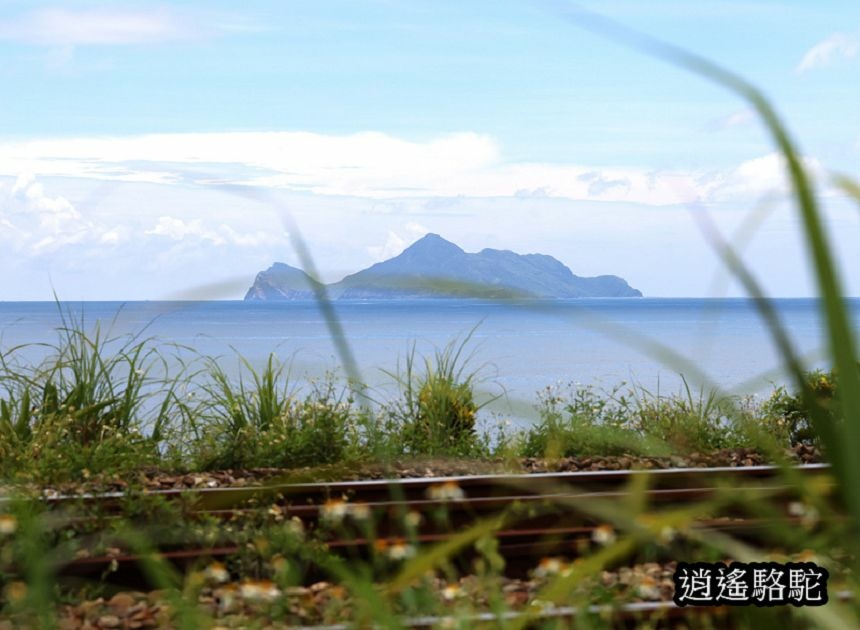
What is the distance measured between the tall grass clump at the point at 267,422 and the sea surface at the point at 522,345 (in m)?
0.33

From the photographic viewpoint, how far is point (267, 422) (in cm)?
653

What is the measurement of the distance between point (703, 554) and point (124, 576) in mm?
2238

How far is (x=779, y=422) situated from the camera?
763 cm

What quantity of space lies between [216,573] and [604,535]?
1.46m

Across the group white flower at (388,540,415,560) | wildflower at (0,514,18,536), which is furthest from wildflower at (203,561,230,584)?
wildflower at (0,514,18,536)

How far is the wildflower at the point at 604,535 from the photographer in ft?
12.3

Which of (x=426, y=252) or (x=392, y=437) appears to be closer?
(x=426, y=252)

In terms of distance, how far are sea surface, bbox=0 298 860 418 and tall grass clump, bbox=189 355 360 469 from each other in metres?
0.33

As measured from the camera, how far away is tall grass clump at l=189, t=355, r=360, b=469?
593cm

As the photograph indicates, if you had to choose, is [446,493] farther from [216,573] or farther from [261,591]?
[261,591]

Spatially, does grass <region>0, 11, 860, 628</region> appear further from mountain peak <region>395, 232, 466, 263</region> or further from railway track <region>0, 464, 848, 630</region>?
mountain peak <region>395, 232, 466, 263</region>

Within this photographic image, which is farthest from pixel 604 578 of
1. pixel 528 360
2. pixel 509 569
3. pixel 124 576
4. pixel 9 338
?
pixel 9 338

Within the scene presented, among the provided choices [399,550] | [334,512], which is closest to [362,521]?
[334,512]

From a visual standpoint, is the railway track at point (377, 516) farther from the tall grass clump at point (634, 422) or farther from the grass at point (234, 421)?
the tall grass clump at point (634, 422)
